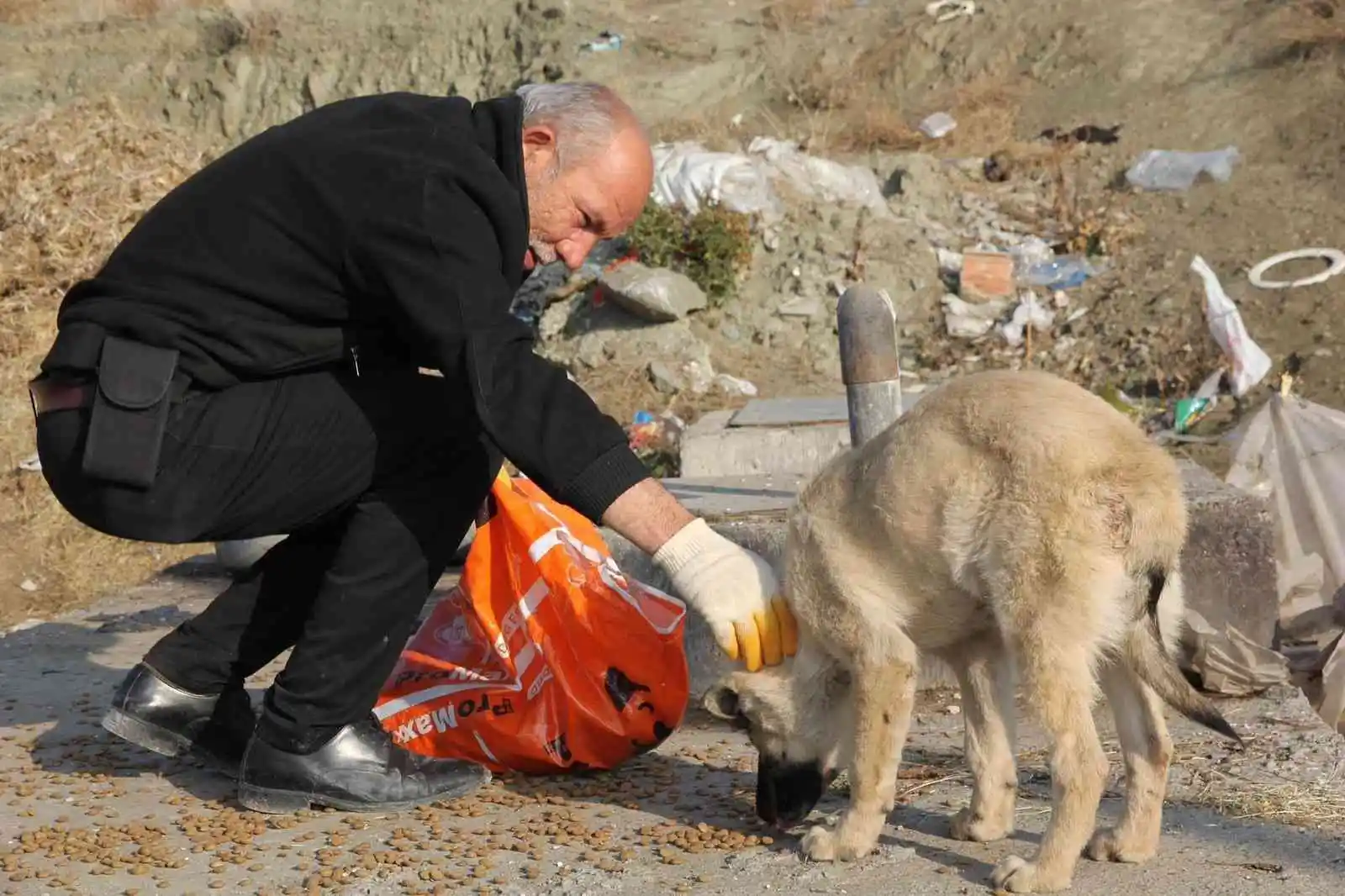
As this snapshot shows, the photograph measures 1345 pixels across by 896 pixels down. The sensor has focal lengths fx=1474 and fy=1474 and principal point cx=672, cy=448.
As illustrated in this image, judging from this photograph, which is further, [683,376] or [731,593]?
[683,376]

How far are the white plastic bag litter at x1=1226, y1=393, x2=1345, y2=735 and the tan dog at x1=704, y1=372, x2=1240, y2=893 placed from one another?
6.95 feet

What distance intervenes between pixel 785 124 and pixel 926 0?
8.77 feet

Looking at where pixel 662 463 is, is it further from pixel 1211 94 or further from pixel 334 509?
pixel 1211 94

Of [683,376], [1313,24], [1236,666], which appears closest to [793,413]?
[683,376]

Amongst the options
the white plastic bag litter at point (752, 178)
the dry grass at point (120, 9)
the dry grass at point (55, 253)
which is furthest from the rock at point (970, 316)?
the dry grass at point (120, 9)

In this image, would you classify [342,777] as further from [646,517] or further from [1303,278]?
[1303,278]

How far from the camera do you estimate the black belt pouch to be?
3.51m

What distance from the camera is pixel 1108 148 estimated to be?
1222 cm

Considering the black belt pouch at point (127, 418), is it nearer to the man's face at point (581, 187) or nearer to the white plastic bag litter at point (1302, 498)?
the man's face at point (581, 187)

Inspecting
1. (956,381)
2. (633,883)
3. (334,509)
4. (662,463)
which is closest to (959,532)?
(956,381)

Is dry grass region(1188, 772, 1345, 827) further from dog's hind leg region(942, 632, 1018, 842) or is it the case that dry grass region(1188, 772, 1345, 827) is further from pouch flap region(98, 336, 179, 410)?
pouch flap region(98, 336, 179, 410)

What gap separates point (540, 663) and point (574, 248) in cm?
119

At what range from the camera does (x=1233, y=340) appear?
946 centimetres

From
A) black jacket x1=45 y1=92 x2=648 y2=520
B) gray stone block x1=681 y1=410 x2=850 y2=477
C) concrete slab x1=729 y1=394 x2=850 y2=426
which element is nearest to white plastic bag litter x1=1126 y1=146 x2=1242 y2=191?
concrete slab x1=729 y1=394 x2=850 y2=426
